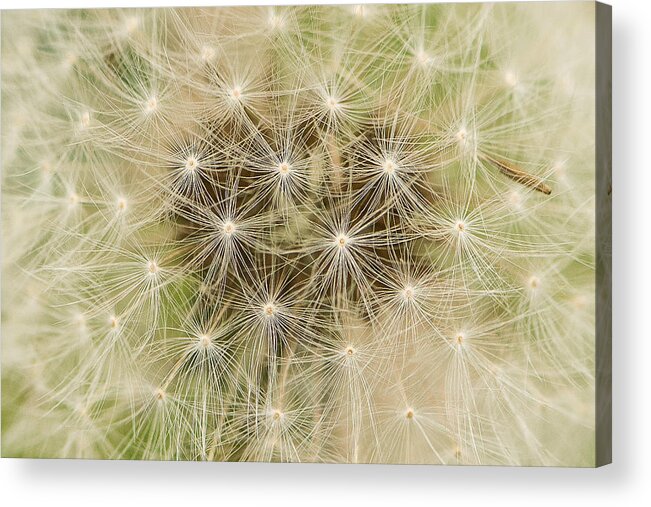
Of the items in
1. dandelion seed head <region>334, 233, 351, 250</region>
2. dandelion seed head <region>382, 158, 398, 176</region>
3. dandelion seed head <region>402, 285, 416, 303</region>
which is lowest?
dandelion seed head <region>402, 285, 416, 303</region>

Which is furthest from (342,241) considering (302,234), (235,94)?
(235,94)

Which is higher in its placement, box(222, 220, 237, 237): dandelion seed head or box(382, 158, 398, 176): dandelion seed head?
box(382, 158, 398, 176): dandelion seed head

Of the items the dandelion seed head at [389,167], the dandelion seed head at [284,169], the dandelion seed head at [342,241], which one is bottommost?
the dandelion seed head at [342,241]

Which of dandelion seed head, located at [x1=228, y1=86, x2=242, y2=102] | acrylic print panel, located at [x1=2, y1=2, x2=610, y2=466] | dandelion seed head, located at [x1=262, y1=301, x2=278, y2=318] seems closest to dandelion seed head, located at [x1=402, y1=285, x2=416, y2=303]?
acrylic print panel, located at [x1=2, y1=2, x2=610, y2=466]

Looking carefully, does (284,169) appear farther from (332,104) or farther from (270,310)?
(270,310)

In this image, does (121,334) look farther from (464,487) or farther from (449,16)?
(449,16)

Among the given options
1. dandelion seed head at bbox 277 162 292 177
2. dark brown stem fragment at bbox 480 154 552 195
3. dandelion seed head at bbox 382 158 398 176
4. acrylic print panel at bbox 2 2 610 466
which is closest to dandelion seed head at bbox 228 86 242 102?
acrylic print panel at bbox 2 2 610 466

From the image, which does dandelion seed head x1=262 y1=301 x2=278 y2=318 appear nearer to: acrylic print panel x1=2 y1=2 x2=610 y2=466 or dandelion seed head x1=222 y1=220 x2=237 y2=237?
acrylic print panel x1=2 y1=2 x2=610 y2=466

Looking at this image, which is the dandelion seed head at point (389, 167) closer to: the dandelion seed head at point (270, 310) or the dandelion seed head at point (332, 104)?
the dandelion seed head at point (332, 104)

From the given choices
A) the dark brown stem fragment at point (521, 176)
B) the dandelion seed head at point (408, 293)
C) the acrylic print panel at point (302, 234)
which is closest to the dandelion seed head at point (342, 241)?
the acrylic print panel at point (302, 234)
